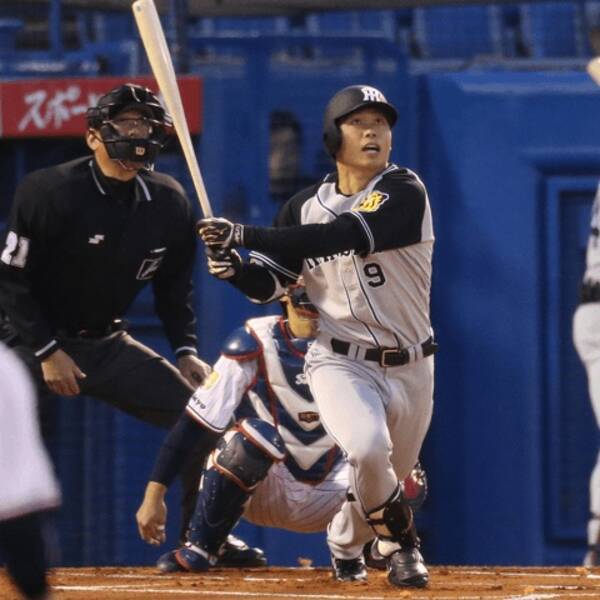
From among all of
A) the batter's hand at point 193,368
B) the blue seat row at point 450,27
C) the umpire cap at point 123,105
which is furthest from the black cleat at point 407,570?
the blue seat row at point 450,27

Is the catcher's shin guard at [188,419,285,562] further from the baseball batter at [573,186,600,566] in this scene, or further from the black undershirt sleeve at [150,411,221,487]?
the baseball batter at [573,186,600,566]

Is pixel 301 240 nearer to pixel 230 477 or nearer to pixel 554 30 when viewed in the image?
pixel 230 477

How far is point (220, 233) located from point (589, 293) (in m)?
3.04

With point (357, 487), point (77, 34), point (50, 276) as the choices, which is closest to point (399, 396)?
point (357, 487)

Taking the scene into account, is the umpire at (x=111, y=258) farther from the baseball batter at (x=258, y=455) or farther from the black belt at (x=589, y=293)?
the black belt at (x=589, y=293)

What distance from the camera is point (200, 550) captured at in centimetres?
628

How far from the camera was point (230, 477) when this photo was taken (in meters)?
6.16

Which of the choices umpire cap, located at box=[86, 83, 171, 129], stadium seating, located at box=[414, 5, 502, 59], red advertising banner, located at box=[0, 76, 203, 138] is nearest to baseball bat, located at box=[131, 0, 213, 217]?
umpire cap, located at box=[86, 83, 171, 129]

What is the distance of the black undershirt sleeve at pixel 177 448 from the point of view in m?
6.26

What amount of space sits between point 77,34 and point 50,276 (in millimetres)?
3709

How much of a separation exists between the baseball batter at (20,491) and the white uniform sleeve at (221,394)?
7.42 ft

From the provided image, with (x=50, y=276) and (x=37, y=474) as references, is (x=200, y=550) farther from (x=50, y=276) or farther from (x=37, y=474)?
(x=37, y=474)

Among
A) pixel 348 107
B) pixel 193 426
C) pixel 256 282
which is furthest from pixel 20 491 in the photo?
pixel 193 426

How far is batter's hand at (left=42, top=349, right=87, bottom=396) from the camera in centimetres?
630
